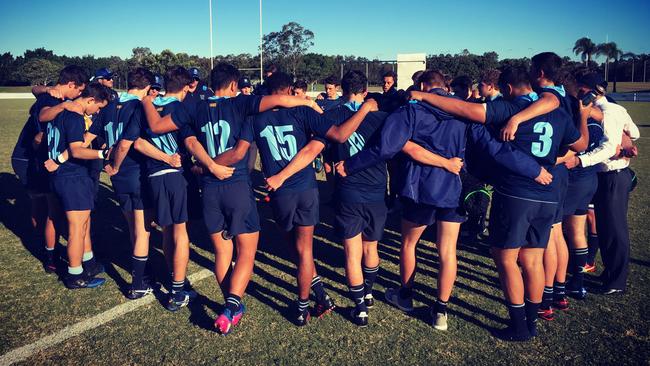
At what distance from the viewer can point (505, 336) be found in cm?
395

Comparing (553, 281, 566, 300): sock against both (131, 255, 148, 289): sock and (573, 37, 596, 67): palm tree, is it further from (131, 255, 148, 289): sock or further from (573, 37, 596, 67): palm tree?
(573, 37, 596, 67): palm tree

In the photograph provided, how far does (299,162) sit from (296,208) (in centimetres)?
43

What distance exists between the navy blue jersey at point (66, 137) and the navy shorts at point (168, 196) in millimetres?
1123

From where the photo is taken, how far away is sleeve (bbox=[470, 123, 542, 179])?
142 inches

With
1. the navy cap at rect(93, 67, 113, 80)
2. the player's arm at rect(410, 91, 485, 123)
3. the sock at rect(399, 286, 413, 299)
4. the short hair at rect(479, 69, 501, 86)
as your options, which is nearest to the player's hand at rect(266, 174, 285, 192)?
the player's arm at rect(410, 91, 485, 123)

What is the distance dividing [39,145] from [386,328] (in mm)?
4690

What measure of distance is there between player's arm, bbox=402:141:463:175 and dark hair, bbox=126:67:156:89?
2.84 meters

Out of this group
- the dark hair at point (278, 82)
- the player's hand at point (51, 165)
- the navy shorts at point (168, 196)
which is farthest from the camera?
the player's hand at point (51, 165)

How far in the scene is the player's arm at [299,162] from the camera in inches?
154

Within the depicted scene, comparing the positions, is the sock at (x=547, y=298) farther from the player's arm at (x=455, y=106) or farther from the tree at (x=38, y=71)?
the tree at (x=38, y=71)

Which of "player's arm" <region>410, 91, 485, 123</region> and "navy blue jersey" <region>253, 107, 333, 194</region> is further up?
"player's arm" <region>410, 91, 485, 123</region>

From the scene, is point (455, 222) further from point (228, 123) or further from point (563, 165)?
point (228, 123)

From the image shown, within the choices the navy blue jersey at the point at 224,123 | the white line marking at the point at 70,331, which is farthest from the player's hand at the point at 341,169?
the white line marking at the point at 70,331

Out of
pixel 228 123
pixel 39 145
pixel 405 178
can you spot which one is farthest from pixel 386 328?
pixel 39 145
